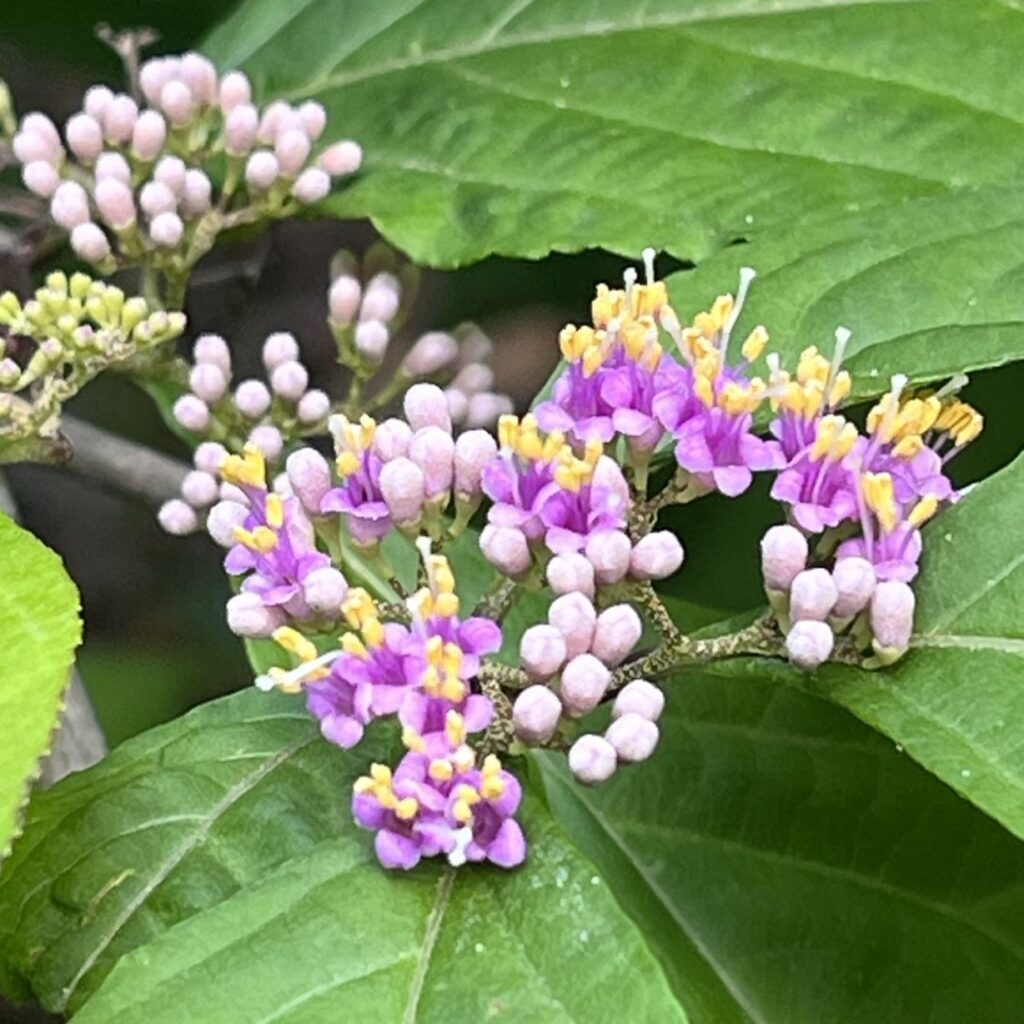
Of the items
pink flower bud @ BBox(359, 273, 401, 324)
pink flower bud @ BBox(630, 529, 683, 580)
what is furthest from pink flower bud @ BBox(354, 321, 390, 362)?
pink flower bud @ BBox(630, 529, 683, 580)

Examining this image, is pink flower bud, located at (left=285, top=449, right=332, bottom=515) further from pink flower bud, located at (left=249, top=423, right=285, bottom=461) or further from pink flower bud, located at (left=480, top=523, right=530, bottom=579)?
pink flower bud, located at (left=249, top=423, right=285, bottom=461)

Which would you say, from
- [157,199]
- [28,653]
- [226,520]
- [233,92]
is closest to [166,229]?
[157,199]

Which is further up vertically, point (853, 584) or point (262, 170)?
point (262, 170)

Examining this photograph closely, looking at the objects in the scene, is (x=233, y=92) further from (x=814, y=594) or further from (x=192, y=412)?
(x=814, y=594)

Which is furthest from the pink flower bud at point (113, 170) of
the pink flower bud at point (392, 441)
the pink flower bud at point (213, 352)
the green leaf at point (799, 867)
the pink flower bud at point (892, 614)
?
the pink flower bud at point (892, 614)

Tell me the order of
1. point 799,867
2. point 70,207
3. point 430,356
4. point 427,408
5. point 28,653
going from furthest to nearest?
point 430,356 → point 70,207 → point 799,867 → point 427,408 → point 28,653

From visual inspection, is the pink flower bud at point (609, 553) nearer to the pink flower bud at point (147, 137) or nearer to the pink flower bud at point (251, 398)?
the pink flower bud at point (251, 398)
